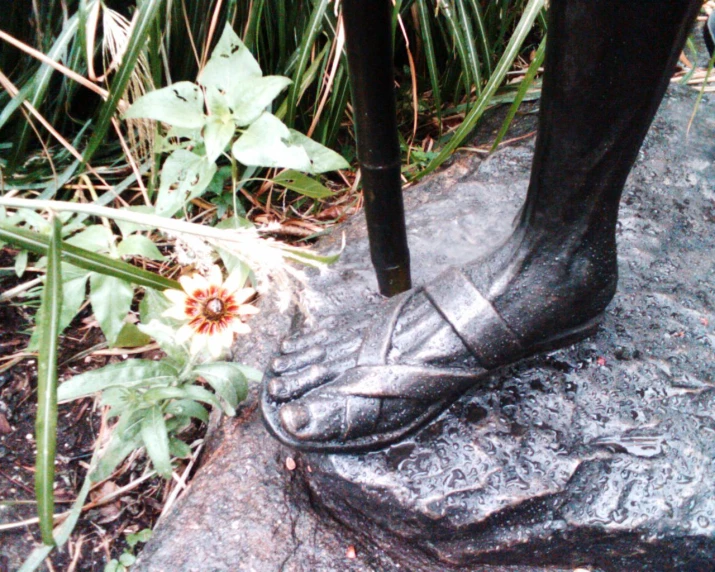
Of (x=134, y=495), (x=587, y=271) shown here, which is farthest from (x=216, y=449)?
(x=587, y=271)

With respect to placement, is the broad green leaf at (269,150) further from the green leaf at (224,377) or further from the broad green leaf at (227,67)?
the green leaf at (224,377)

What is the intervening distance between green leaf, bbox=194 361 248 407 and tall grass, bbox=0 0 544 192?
0.65 meters

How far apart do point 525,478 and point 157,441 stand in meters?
0.53

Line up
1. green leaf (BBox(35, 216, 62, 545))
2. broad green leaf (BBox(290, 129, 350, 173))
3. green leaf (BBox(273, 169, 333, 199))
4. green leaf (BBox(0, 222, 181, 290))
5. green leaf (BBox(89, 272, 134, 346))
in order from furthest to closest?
green leaf (BBox(273, 169, 333, 199))
broad green leaf (BBox(290, 129, 350, 173))
green leaf (BBox(89, 272, 134, 346))
green leaf (BBox(0, 222, 181, 290))
green leaf (BBox(35, 216, 62, 545))

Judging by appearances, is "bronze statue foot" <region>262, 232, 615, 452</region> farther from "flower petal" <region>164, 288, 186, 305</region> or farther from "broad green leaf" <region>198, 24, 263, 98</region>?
"broad green leaf" <region>198, 24, 263, 98</region>

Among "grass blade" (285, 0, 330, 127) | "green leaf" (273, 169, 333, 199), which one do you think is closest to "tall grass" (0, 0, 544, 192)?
"grass blade" (285, 0, 330, 127)

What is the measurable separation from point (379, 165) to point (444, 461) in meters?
0.44

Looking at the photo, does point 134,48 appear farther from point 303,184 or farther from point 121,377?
point 121,377

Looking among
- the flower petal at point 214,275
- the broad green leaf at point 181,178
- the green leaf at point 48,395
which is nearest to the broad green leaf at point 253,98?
the broad green leaf at point 181,178

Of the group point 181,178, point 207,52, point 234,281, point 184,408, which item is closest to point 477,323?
point 234,281

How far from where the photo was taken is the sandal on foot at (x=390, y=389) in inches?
38.4

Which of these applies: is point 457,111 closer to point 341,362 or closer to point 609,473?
point 341,362

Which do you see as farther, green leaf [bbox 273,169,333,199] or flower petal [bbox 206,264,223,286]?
green leaf [bbox 273,169,333,199]

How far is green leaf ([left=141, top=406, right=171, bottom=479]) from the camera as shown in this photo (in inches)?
38.0
